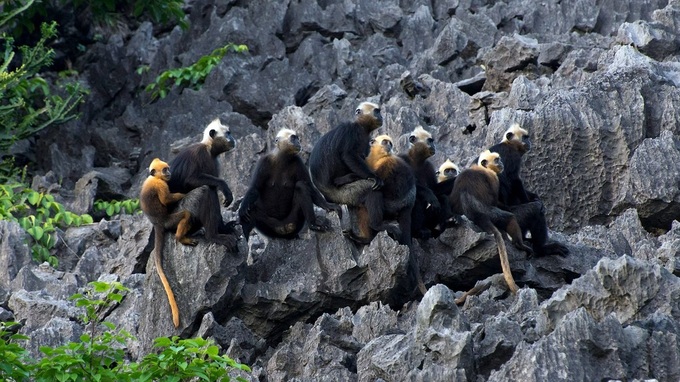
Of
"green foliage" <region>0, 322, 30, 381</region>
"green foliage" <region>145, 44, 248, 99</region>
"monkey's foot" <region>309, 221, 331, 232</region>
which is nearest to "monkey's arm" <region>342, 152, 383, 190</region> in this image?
"monkey's foot" <region>309, 221, 331, 232</region>

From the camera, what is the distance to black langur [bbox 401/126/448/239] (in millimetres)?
17984

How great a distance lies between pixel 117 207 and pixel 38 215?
1026mm

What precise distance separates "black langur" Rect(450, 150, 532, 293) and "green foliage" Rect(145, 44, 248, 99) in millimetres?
8057

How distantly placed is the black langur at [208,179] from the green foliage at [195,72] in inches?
309

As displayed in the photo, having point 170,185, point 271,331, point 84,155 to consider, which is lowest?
point 84,155

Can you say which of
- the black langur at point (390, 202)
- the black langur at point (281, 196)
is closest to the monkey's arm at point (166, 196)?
the black langur at point (281, 196)

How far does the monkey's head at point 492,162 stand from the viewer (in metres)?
18.2

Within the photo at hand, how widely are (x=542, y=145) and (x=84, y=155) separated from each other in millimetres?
7201

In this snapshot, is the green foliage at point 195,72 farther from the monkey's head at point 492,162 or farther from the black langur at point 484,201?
the black langur at point 484,201

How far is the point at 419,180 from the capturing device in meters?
18.4

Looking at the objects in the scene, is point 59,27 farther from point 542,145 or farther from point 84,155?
point 542,145

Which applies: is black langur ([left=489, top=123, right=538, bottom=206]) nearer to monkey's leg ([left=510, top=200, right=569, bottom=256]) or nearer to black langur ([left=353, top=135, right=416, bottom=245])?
monkey's leg ([left=510, top=200, right=569, bottom=256])

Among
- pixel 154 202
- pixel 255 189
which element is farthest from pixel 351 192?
pixel 154 202

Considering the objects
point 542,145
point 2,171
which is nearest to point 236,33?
point 2,171
